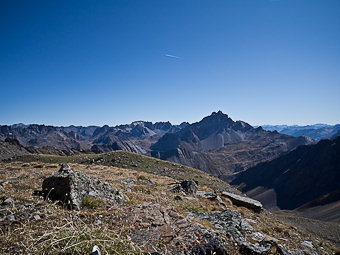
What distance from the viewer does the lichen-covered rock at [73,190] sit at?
23.9 ft

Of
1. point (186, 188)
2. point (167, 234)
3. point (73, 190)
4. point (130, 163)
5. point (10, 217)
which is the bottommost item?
point (130, 163)

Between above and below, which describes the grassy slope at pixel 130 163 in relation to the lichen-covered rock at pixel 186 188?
below

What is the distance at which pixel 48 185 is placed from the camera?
338 inches

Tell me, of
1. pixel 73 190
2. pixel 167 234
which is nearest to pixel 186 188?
pixel 73 190

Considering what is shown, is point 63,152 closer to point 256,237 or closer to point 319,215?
point 256,237

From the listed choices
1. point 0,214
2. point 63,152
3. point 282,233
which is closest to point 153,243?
point 0,214

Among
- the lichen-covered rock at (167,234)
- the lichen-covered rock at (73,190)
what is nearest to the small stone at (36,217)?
the lichen-covered rock at (73,190)

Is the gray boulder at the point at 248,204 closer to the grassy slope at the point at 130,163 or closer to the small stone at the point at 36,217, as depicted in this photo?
the small stone at the point at 36,217

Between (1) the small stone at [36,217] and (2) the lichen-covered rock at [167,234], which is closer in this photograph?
(2) the lichen-covered rock at [167,234]

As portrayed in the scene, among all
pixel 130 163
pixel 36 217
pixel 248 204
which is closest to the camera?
pixel 36 217

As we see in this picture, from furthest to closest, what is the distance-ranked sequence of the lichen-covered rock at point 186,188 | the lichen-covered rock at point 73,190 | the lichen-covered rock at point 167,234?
1. the lichen-covered rock at point 186,188
2. the lichen-covered rock at point 73,190
3. the lichen-covered rock at point 167,234

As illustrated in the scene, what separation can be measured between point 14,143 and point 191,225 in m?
152

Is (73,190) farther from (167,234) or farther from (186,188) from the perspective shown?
(186,188)

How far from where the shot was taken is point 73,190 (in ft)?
25.3
